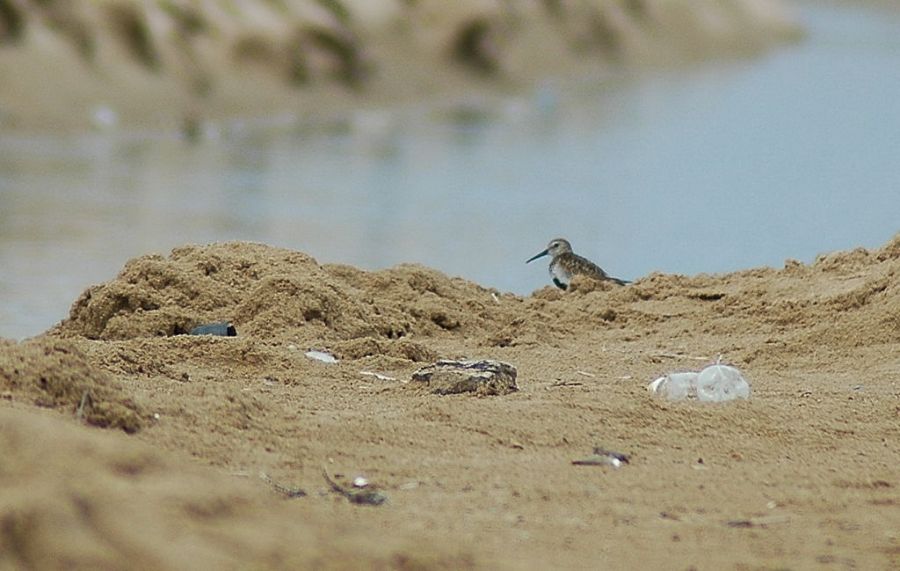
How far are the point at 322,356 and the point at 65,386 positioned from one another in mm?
1710

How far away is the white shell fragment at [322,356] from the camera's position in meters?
4.98

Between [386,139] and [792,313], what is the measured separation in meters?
11.8

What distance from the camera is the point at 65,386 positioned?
3.37 m

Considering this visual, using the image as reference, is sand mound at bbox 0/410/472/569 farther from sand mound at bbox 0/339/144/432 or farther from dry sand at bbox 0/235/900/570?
sand mound at bbox 0/339/144/432

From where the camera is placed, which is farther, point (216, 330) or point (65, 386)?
point (216, 330)

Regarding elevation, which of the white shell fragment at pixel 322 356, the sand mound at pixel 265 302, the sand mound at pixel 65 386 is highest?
the sand mound at pixel 265 302

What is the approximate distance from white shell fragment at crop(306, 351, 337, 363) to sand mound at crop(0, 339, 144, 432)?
1.52 m

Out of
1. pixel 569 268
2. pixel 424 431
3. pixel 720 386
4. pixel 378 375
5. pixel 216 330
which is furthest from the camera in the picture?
pixel 569 268

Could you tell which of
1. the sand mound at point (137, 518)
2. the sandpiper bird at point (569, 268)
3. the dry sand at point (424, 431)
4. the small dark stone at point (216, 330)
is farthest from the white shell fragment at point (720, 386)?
the sandpiper bird at point (569, 268)

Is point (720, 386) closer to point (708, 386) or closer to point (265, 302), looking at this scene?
point (708, 386)

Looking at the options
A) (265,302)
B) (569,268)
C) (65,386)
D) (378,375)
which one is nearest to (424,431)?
(65,386)

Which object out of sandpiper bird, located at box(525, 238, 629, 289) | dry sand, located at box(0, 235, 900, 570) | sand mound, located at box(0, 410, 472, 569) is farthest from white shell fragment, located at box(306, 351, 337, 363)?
sandpiper bird, located at box(525, 238, 629, 289)

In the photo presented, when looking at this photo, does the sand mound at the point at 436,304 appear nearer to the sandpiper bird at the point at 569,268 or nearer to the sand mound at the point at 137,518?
the sandpiper bird at the point at 569,268

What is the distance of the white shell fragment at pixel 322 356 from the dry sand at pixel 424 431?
5 centimetres
